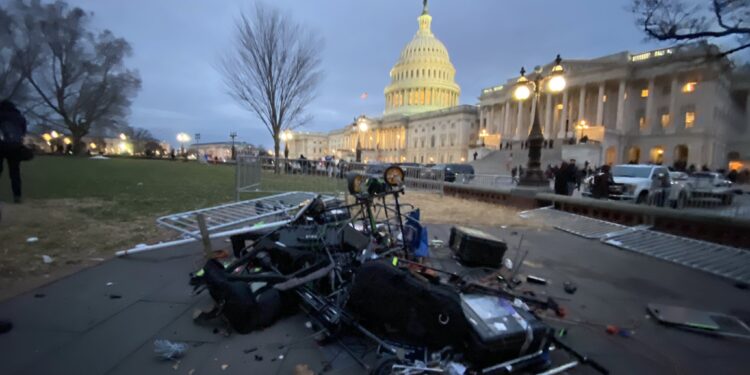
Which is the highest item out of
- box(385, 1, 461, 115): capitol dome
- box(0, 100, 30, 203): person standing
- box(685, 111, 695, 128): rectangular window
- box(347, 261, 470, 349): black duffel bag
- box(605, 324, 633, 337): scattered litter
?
box(385, 1, 461, 115): capitol dome

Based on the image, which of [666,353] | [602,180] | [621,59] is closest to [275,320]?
[666,353]

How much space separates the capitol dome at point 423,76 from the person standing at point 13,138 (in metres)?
88.5

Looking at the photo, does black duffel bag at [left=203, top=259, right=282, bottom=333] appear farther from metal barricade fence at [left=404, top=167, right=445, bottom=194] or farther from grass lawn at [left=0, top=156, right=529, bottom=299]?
metal barricade fence at [left=404, top=167, right=445, bottom=194]

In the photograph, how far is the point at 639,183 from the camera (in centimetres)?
1307

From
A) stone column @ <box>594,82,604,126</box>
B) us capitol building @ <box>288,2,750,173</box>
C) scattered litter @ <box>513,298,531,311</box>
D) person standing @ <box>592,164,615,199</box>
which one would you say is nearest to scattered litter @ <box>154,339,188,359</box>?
scattered litter @ <box>513,298,531,311</box>

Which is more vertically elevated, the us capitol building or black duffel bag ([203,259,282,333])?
the us capitol building

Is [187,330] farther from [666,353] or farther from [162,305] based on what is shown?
[666,353]

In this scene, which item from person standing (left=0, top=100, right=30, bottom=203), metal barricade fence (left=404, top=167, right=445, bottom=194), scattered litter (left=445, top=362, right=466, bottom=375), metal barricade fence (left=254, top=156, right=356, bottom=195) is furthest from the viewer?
metal barricade fence (left=404, top=167, right=445, bottom=194)

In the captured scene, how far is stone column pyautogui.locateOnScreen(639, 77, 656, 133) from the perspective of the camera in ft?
151

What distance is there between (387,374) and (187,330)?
1771mm

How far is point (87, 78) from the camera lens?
35.1 m

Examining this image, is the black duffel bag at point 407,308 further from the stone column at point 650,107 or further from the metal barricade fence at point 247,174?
the stone column at point 650,107

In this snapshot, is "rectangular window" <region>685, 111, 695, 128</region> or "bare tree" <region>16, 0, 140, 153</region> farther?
"rectangular window" <region>685, 111, 695, 128</region>

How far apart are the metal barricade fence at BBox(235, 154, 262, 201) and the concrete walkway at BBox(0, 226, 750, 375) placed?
3515 millimetres
